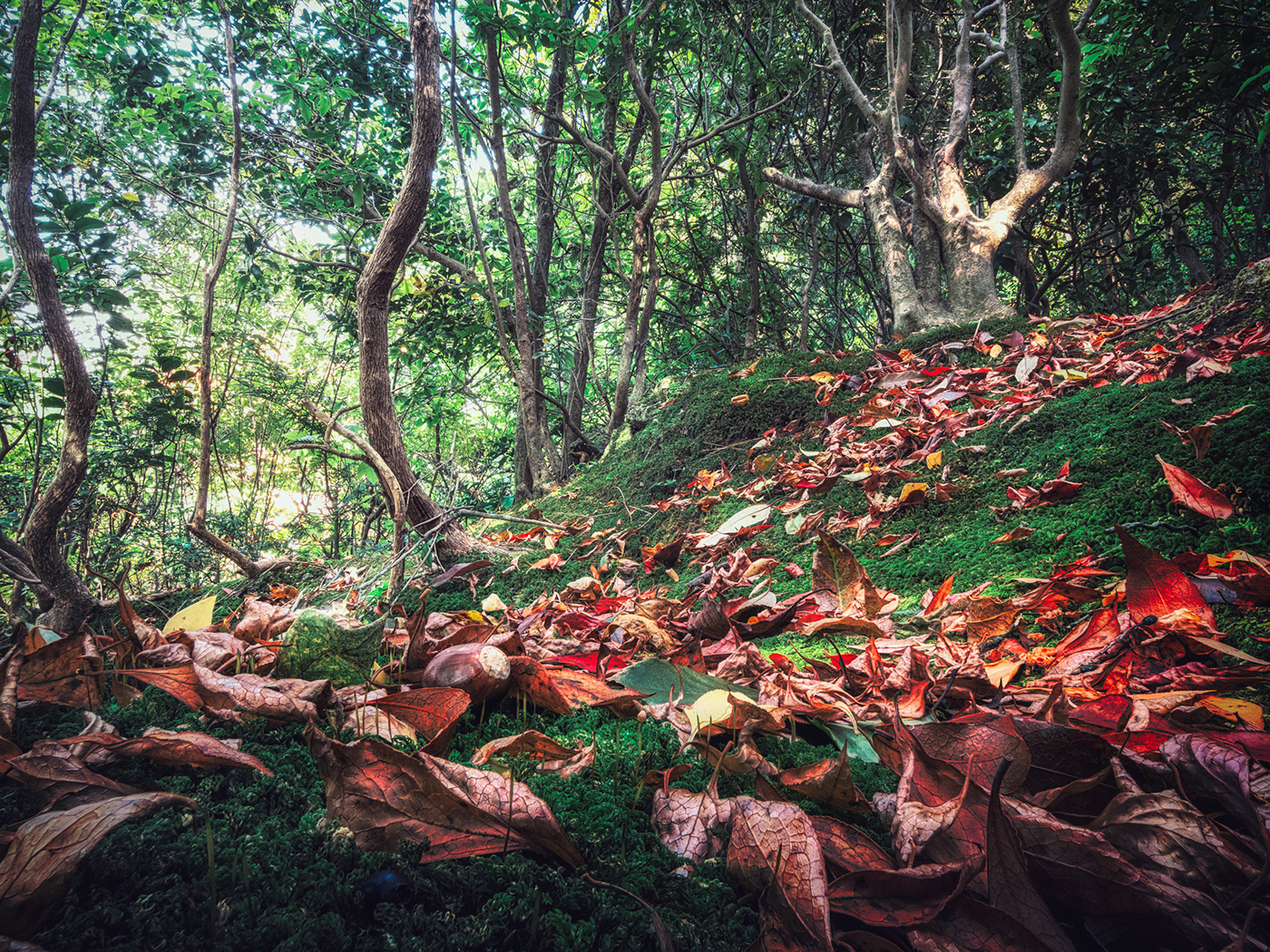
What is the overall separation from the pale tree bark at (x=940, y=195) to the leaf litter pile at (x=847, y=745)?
265 cm

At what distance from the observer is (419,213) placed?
2.24 metres

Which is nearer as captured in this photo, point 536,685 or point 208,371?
point 536,685

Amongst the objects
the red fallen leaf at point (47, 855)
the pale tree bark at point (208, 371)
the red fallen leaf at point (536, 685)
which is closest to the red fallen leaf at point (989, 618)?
the red fallen leaf at point (536, 685)

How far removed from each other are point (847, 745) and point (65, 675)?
1097 millimetres

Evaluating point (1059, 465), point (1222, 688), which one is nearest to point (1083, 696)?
point (1222, 688)

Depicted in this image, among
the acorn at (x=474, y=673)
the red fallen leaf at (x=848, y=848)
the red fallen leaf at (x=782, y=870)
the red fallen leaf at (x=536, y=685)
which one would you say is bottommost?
the red fallen leaf at (x=848, y=848)

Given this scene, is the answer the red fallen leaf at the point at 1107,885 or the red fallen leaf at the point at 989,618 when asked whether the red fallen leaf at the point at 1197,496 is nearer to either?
the red fallen leaf at the point at 989,618

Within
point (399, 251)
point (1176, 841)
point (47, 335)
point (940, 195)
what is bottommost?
point (1176, 841)

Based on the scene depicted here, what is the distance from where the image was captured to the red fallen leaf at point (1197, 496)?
3.82 feet

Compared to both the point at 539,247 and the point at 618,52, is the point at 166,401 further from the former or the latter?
the point at 618,52

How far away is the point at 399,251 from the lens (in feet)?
7.37

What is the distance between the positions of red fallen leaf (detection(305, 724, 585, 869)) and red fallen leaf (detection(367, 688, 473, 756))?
15 centimetres

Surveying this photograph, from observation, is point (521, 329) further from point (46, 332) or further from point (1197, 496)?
point (1197, 496)

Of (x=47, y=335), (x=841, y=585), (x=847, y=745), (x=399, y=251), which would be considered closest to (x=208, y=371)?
(x=47, y=335)
